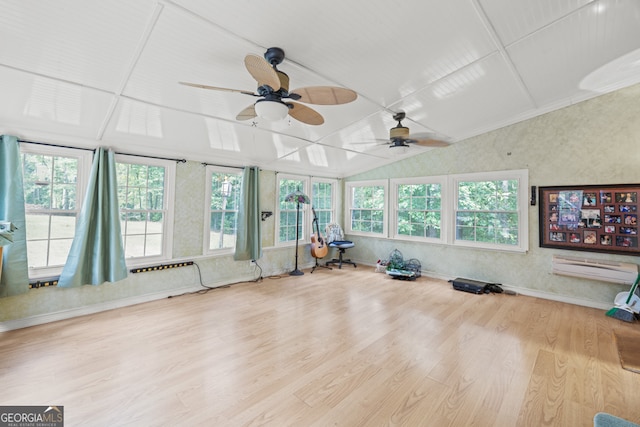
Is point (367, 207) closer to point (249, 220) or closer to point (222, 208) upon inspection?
point (249, 220)

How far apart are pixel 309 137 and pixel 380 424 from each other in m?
3.75

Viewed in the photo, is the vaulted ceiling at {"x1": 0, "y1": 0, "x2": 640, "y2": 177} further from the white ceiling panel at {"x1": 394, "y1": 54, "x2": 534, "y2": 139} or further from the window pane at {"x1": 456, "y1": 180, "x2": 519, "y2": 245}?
the window pane at {"x1": 456, "y1": 180, "x2": 519, "y2": 245}

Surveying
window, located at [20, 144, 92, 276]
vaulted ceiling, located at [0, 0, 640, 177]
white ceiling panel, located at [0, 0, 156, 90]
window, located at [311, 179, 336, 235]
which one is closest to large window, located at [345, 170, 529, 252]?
window, located at [311, 179, 336, 235]

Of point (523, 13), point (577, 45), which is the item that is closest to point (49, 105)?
point (523, 13)

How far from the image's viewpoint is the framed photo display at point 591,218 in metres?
3.63

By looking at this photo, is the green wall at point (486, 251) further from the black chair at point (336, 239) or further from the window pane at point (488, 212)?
the black chair at point (336, 239)

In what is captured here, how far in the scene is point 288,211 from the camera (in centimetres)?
591

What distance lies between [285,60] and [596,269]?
494 cm

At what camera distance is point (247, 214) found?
16.0ft

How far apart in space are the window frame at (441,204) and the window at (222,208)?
3.42 meters

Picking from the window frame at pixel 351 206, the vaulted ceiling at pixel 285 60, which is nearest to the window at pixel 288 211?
the window frame at pixel 351 206

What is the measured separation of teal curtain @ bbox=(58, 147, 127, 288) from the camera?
326 cm

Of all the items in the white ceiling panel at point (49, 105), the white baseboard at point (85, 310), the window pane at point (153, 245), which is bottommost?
the white baseboard at point (85, 310)

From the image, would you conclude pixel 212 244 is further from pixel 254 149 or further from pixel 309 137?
pixel 309 137
